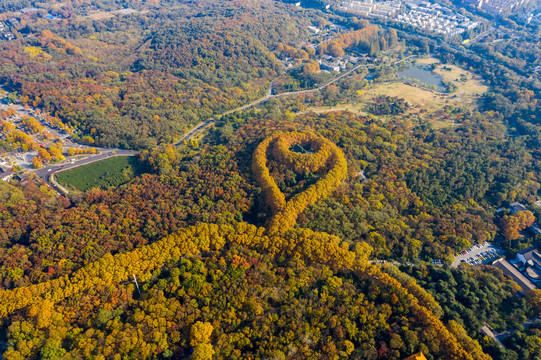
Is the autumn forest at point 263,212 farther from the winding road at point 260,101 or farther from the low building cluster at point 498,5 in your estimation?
the low building cluster at point 498,5

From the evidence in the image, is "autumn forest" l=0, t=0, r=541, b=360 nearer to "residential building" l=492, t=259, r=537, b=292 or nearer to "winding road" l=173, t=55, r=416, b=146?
"winding road" l=173, t=55, r=416, b=146


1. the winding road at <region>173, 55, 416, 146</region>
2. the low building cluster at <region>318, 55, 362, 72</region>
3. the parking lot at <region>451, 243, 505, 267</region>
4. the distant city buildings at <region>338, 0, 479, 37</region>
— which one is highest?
the distant city buildings at <region>338, 0, 479, 37</region>

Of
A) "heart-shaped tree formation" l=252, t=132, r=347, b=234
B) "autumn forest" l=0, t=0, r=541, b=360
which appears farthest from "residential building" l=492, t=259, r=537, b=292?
"heart-shaped tree formation" l=252, t=132, r=347, b=234

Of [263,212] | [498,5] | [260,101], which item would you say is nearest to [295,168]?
[263,212]

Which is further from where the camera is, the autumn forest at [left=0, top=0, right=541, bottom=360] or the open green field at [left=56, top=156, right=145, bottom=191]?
the open green field at [left=56, top=156, right=145, bottom=191]

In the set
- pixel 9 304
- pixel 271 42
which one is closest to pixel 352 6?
pixel 271 42

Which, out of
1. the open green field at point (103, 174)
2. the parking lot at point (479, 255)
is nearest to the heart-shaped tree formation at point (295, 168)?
the parking lot at point (479, 255)
